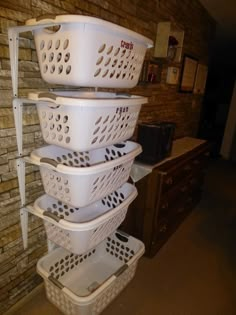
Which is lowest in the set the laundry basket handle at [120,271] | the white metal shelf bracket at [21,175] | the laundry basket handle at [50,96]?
the laundry basket handle at [120,271]

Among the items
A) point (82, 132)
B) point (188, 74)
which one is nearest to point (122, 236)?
point (82, 132)

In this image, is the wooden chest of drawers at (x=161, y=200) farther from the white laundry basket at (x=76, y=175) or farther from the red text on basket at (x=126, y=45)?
the red text on basket at (x=126, y=45)

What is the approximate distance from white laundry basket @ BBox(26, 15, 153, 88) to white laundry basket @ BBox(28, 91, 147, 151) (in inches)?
3.1

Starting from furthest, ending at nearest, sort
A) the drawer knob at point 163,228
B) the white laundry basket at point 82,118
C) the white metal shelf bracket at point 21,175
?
the drawer knob at point 163,228
the white metal shelf bracket at point 21,175
the white laundry basket at point 82,118

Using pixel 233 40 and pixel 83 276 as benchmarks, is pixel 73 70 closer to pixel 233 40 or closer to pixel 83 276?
pixel 83 276

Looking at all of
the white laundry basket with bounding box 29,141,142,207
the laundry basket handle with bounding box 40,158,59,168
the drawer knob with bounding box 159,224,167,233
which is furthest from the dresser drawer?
the laundry basket handle with bounding box 40,158,59,168

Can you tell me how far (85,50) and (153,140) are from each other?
0.93 meters

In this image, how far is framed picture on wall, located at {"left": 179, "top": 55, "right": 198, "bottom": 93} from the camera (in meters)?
2.47

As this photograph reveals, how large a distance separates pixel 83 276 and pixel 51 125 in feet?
3.37

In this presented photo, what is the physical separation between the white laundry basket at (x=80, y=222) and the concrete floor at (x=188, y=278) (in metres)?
0.50

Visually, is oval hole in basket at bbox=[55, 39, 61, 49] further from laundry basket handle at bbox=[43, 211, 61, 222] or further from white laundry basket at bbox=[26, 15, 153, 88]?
laundry basket handle at bbox=[43, 211, 61, 222]

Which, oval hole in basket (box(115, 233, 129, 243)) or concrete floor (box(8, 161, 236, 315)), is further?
oval hole in basket (box(115, 233, 129, 243))

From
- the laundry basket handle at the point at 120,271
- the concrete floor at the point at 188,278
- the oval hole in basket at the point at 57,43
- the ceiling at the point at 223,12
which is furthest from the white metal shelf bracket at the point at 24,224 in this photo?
the ceiling at the point at 223,12

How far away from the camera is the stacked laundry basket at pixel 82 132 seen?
814mm
